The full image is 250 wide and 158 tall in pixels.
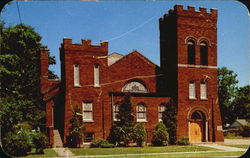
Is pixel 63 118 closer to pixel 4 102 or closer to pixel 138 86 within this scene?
pixel 138 86

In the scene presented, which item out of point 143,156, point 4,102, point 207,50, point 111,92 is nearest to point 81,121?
point 111,92

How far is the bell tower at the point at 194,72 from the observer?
92.5ft

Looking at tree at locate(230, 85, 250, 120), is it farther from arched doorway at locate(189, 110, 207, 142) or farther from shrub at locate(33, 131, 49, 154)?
shrub at locate(33, 131, 49, 154)

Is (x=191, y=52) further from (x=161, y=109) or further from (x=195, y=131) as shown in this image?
(x=195, y=131)

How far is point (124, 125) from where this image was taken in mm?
25859

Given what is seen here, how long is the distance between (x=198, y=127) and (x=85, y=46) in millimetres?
12106

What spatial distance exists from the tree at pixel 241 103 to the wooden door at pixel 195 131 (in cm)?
1037

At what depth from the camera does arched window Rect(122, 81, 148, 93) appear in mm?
29062

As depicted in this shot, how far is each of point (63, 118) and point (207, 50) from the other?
13.9 metres

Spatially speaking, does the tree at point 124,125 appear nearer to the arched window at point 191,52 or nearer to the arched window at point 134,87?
the arched window at point 134,87

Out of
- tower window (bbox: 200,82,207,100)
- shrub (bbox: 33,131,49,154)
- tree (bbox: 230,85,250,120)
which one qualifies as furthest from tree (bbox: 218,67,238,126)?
shrub (bbox: 33,131,49,154)

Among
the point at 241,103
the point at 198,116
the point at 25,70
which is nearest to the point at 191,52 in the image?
the point at 198,116

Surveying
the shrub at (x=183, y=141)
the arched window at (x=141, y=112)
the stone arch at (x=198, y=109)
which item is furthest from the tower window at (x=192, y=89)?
the arched window at (x=141, y=112)

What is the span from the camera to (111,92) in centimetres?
2719
